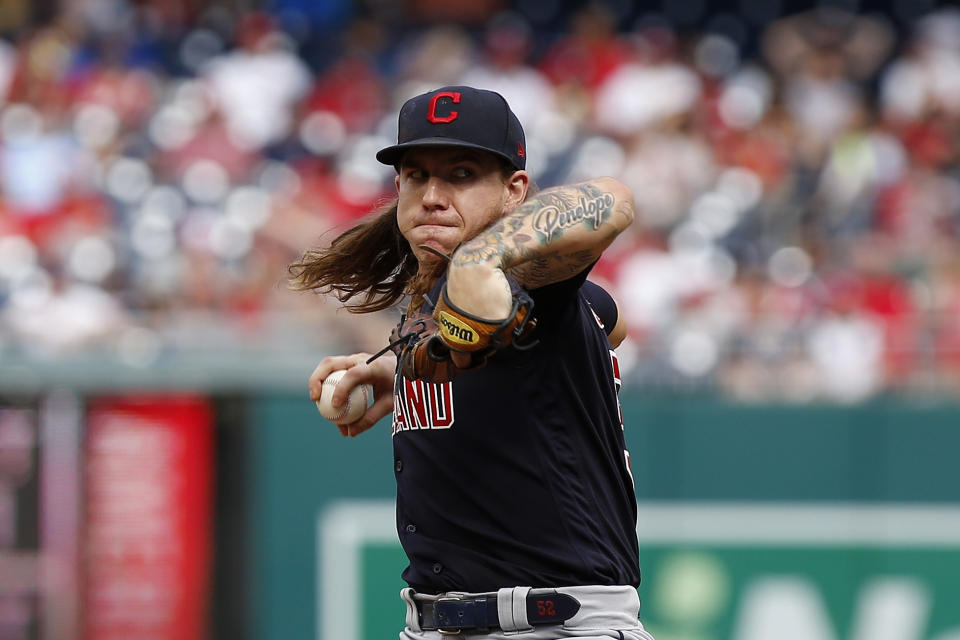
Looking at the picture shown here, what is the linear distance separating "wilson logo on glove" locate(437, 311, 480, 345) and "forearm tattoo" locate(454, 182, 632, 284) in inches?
4.4

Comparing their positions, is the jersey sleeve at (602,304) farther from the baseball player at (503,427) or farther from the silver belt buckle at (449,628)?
the silver belt buckle at (449,628)

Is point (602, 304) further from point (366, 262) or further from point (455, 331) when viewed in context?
point (455, 331)

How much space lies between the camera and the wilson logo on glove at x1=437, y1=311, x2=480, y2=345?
259 cm

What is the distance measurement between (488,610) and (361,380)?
671 millimetres

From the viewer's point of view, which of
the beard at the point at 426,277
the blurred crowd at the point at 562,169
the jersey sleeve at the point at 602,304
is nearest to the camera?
the beard at the point at 426,277

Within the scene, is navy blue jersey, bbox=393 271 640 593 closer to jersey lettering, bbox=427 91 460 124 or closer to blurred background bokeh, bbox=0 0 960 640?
jersey lettering, bbox=427 91 460 124

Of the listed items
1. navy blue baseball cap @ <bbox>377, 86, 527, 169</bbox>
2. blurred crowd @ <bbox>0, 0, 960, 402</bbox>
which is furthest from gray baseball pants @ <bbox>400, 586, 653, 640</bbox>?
blurred crowd @ <bbox>0, 0, 960, 402</bbox>

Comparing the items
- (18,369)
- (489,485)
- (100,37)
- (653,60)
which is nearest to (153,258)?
(18,369)

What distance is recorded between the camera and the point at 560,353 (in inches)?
121

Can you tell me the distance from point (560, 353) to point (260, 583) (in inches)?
196

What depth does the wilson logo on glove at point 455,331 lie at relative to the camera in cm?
259

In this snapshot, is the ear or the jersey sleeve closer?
the ear

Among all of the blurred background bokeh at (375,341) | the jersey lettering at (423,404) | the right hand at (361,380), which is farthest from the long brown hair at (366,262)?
the blurred background bokeh at (375,341)

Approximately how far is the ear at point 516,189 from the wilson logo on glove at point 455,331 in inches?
19.7
